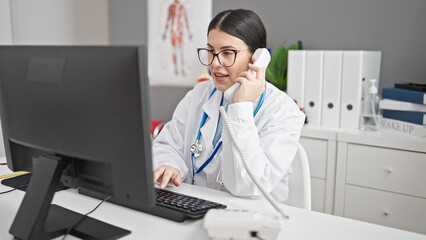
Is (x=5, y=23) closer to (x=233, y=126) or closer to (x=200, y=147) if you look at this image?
(x=200, y=147)

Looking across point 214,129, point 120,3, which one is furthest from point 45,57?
point 120,3

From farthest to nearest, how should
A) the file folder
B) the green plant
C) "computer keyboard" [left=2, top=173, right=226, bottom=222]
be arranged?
the green plant < the file folder < "computer keyboard" [left=2, top=173, right=226, bottom=222]

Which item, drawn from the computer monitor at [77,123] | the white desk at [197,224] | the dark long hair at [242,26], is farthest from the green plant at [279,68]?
the computer monitor at [77,123]

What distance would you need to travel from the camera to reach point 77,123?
928 millimetres

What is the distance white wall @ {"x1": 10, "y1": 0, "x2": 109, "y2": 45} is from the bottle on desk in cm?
240

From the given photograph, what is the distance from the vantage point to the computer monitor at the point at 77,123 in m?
0.85

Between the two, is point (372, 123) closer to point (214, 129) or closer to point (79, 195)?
point (214, 129)

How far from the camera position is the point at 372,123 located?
2.41 meters

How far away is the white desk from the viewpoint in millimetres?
1002

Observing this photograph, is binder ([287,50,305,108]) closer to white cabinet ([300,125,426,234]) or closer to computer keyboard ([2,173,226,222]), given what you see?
white cabinet ([300,125,426,234])

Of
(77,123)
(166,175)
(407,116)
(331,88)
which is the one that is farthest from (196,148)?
(407,116)

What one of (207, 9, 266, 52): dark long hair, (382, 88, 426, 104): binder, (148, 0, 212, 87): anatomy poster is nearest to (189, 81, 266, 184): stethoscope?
(207, 9, 266, 52): dark long hair

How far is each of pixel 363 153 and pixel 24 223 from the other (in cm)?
171

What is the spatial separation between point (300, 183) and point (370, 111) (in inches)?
45.9
